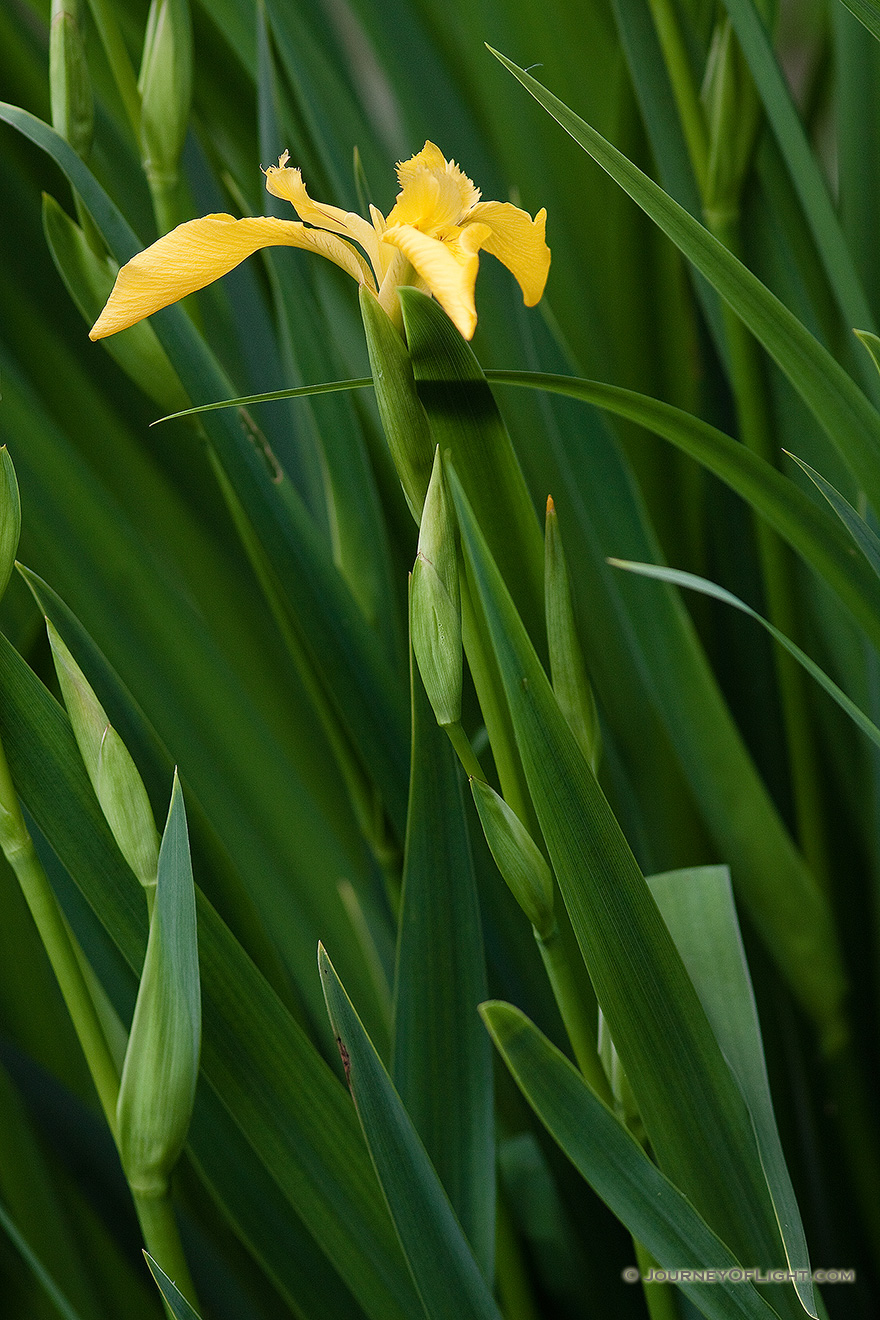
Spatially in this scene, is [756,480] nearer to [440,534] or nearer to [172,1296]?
[440,534]

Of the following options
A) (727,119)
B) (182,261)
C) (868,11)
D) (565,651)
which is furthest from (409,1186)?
(727,119)

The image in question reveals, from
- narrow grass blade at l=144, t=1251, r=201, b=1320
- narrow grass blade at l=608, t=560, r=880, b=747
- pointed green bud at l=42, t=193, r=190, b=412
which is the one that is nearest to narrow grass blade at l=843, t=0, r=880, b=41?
narrow grass blade at l=608, t=560, r=880, b=747

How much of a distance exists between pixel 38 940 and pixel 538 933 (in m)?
0.35

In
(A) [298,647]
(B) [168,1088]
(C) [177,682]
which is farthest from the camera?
(C) [177,682]

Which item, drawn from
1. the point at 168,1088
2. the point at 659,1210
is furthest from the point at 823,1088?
the point at 168,1088

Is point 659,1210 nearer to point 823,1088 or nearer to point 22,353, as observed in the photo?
point 823,1088

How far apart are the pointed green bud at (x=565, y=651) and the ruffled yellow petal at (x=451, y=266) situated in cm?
8

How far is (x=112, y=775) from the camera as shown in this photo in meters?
0.28

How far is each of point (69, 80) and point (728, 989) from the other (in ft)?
1.49

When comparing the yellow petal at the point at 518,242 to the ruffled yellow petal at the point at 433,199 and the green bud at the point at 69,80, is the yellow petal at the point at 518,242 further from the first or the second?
the green bud at the point at 69,80

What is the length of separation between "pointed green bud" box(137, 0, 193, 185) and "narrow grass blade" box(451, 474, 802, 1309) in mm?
276

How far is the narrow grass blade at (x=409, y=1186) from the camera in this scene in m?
0.28

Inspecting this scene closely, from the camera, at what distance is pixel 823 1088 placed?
24.2 inches

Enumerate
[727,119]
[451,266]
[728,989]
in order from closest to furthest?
1. [451,266]
2. [728,989]
3. [727,119]
